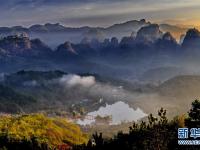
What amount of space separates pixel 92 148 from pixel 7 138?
178 ft

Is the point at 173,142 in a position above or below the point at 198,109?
below

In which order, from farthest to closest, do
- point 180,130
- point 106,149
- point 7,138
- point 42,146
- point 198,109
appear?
point 7,138 → point 42,146 → point 106,149 → point 198,109 → point 180,130

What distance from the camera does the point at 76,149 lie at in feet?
522

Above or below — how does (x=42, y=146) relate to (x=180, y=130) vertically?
below

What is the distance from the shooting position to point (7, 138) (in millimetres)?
196375

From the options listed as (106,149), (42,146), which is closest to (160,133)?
(106,149)

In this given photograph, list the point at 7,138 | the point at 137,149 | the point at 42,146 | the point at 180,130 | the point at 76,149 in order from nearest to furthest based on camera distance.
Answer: the point at 180,130, the point at 137,149, the point at 76,149, the point at 42,146, the point at 7,138

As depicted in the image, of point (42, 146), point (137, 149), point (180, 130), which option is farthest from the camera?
point (42, 146)

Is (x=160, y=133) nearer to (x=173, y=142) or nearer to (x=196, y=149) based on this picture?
(x=196, y=149)

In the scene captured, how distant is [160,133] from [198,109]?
52.6 feet

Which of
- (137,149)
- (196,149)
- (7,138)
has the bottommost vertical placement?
(7,138)

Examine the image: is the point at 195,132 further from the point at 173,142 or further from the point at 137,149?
the point at 137,149

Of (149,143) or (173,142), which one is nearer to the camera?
(149,143)

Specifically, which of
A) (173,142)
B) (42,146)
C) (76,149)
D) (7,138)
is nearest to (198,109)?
(173,142)
